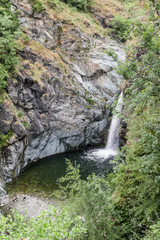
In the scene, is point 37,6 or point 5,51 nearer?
point 5,51

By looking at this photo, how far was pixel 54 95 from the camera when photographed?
757 inches

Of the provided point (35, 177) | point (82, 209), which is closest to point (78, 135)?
point (35, 177)

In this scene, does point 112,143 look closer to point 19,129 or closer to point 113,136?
point 113,136

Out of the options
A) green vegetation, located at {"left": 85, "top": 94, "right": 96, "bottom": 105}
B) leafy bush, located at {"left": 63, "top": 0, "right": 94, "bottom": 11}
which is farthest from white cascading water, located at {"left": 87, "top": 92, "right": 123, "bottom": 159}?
leafy bush, located at {"left": 63, "top": 0, "right": 94, "bottom": 11}

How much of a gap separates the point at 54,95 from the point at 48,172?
813 cm

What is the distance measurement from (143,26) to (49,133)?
14973 mm

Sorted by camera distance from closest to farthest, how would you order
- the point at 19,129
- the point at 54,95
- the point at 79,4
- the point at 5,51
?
the point at 19,129 → the point at 5,51 → the point at 54,95 → the point at 79,4

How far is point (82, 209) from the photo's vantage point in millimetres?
5254

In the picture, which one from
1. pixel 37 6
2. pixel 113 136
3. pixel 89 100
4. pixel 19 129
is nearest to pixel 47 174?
pixel 19 129

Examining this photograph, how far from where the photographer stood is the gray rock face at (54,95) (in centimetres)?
1479

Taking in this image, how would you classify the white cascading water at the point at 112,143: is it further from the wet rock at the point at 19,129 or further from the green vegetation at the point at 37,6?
the green vegetation at the point at 37,6

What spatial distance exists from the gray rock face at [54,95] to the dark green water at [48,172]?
0.76 metres

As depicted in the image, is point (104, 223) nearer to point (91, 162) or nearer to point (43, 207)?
point (43, 207)

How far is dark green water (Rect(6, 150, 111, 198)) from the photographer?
1225 centimetres
